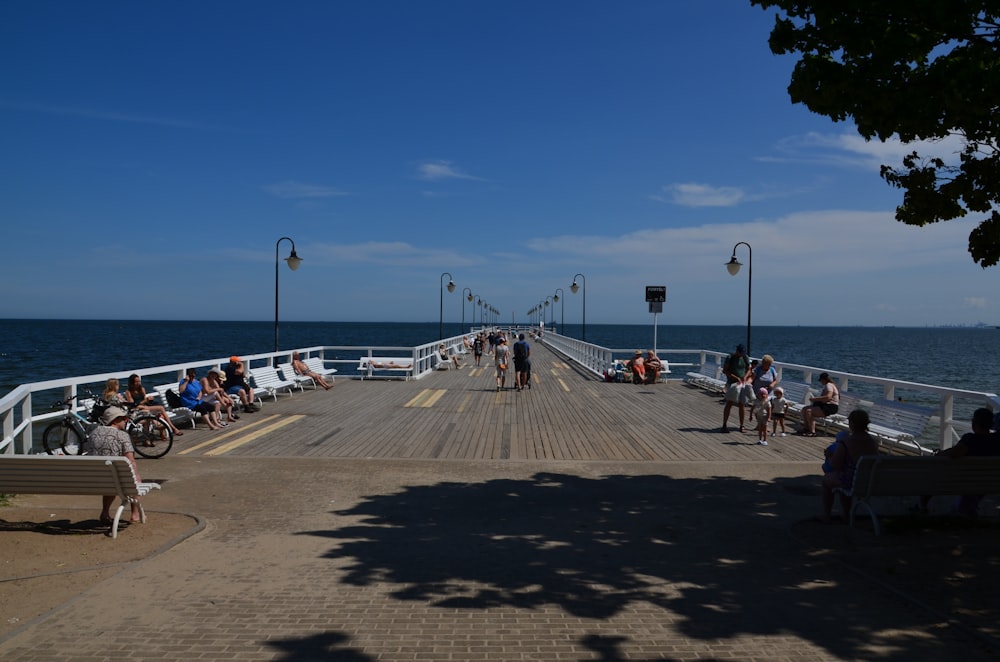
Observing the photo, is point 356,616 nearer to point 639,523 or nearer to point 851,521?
point 639,523

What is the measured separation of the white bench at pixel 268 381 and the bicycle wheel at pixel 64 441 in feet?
24.5

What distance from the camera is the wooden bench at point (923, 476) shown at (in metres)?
7.03

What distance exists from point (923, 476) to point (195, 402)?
12.0 meters

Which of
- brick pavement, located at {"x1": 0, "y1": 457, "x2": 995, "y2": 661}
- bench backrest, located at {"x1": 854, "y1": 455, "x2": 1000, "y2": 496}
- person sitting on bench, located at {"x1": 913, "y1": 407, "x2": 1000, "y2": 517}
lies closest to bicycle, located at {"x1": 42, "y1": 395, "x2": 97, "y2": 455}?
brick pavement, located at {"x1": 0, "y1": 457, "x2": 995, "y2": 661}

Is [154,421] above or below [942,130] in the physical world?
below

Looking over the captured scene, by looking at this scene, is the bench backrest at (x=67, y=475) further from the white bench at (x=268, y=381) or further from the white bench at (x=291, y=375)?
the white bench at (x=291, y=375)

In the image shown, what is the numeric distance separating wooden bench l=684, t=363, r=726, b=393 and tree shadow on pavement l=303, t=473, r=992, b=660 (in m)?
13.4

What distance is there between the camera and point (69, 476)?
23.1ft

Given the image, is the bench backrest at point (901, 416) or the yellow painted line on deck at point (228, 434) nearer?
the bench backrest at point (901, 416)

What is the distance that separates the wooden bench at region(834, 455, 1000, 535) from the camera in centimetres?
703

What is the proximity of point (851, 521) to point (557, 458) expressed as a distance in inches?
187

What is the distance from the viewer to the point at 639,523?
7562 millimetres

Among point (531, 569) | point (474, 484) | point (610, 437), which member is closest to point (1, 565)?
point (531, 569)

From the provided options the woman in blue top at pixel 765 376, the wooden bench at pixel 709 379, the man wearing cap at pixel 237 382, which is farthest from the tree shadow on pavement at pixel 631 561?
the wooden bench at pixel 709 379
